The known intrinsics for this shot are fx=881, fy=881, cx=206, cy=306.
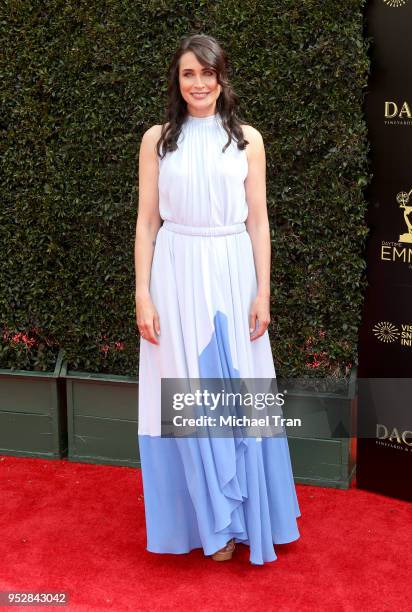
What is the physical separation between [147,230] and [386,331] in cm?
135

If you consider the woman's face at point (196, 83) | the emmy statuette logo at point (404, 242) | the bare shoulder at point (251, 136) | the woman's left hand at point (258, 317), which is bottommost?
the woman's left hand at point (258, 317)

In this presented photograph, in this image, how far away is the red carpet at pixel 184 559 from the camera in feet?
11.3

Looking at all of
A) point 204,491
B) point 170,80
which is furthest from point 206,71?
point 204,491

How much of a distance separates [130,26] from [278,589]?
274 cm

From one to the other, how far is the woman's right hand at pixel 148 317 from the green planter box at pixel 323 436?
1.24 m

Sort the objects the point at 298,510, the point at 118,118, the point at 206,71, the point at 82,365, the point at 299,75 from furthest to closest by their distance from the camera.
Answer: the point at 82,365, the point at 118,118, the point at 299,75, the point at 298,510, the point at 206,71

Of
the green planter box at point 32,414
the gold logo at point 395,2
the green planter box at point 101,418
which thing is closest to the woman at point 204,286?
the gold logo at point 395,2

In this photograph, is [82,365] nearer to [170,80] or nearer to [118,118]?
[118,118]

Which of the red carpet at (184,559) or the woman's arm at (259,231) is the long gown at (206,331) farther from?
the red carpet at (184,559)

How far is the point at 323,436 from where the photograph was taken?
4527 mm

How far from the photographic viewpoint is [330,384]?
4520 millimetres

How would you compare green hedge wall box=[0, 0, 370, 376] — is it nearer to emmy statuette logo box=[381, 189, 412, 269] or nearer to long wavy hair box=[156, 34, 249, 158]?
emmy statuette logo box=[381, 189, 412, 269]

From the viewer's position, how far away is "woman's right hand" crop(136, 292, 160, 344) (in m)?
3.53

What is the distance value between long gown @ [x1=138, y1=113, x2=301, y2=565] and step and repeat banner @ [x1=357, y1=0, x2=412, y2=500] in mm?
837
